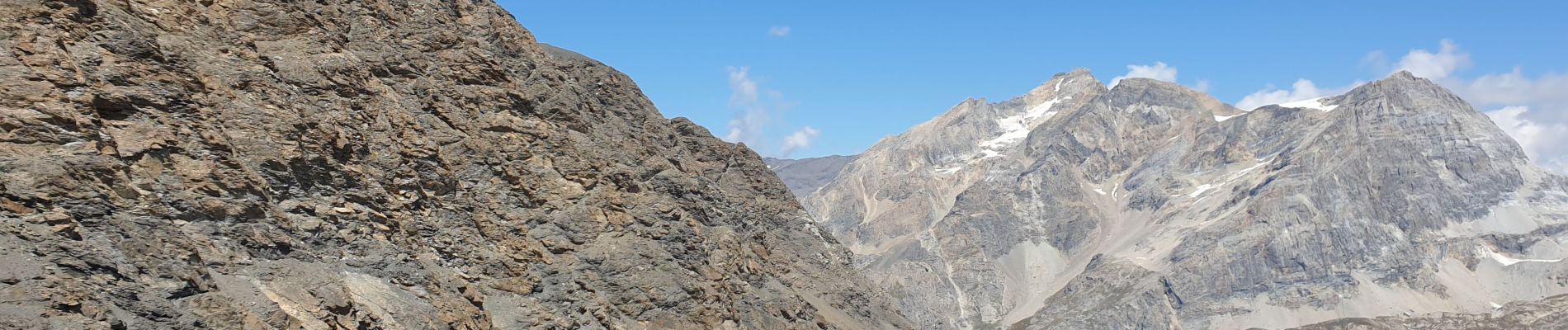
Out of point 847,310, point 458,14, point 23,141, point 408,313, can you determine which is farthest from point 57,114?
point 847,310

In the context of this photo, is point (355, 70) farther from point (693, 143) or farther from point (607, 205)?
point (693, 143)

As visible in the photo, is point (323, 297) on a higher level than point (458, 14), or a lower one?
lower

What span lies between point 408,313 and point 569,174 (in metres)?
14.4

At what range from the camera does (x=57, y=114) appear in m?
21.6

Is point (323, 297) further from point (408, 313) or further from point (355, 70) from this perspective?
point (355, 70)

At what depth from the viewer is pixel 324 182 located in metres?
30.1

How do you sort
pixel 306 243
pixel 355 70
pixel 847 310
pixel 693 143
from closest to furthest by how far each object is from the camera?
1. pixel 306 243
2. pixel 355 70
3. pixel 847 310
4. pixel 693 143

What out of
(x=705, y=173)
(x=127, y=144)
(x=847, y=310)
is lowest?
(x=847, y=310)

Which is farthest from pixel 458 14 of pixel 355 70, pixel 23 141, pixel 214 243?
pixel 23 141

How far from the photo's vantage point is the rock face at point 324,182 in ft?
68.4

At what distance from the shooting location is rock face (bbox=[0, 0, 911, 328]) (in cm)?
2084

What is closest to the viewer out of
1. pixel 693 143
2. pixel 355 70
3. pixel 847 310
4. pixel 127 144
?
pixel 127 144

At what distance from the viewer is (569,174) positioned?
42.3 metres

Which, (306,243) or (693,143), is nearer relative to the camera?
(306,243)
